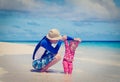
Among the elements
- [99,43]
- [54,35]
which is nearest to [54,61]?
[54,35]

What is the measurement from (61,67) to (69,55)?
116 mm

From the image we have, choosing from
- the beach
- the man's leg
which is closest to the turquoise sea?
the beach

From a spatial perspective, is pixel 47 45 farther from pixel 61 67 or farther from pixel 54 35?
pixel 61 67

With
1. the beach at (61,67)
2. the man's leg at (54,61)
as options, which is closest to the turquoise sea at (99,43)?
the beach at (61,67)

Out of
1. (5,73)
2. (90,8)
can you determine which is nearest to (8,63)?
(5,73)

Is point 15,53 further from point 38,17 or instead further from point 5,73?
point 38,17

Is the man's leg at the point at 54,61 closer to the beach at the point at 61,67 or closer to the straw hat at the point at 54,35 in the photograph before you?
the beach at the point at 61,67

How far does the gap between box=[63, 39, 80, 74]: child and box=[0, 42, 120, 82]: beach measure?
0.11 ft

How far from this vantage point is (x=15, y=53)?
216 centimetres

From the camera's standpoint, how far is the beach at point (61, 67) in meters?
2.13

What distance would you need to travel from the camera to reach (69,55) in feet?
7.07

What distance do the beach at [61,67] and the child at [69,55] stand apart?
0.03 meters

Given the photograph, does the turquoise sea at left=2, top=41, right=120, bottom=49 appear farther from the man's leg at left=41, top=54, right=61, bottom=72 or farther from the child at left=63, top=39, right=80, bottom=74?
the man's leg at left=41, top=54, right=61, bottom=72

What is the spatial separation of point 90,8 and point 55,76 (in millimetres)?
617
